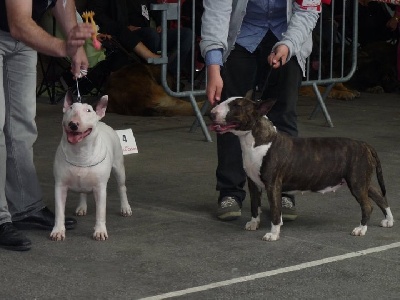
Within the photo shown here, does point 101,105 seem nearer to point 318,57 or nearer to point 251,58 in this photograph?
point 251,58

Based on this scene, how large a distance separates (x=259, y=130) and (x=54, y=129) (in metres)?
4.26

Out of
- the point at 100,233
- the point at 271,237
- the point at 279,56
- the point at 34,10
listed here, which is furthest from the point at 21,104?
the point at 271,237

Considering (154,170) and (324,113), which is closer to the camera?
(154,170)

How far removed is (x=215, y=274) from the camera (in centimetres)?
517

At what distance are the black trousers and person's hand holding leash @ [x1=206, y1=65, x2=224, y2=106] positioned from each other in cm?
32

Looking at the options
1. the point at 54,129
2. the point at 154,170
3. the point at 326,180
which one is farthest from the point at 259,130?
the point at 54,129

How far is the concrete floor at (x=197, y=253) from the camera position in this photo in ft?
16.2

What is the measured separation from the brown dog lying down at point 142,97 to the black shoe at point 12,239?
5.04 meters

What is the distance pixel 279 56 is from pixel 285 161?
59 cm

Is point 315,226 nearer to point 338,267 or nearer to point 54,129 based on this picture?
point 338,267

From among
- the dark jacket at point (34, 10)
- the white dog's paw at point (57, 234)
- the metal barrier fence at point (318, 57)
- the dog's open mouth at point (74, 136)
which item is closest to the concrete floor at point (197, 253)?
the white dog's paw at point (57, 234)

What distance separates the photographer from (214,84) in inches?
233

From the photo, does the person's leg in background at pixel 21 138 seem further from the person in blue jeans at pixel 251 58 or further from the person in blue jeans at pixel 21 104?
the person in blue jeans at pixel 251 58

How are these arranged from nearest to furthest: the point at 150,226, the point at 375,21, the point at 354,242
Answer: the point at 354,242
the point at 150,226
the point at 375,21
